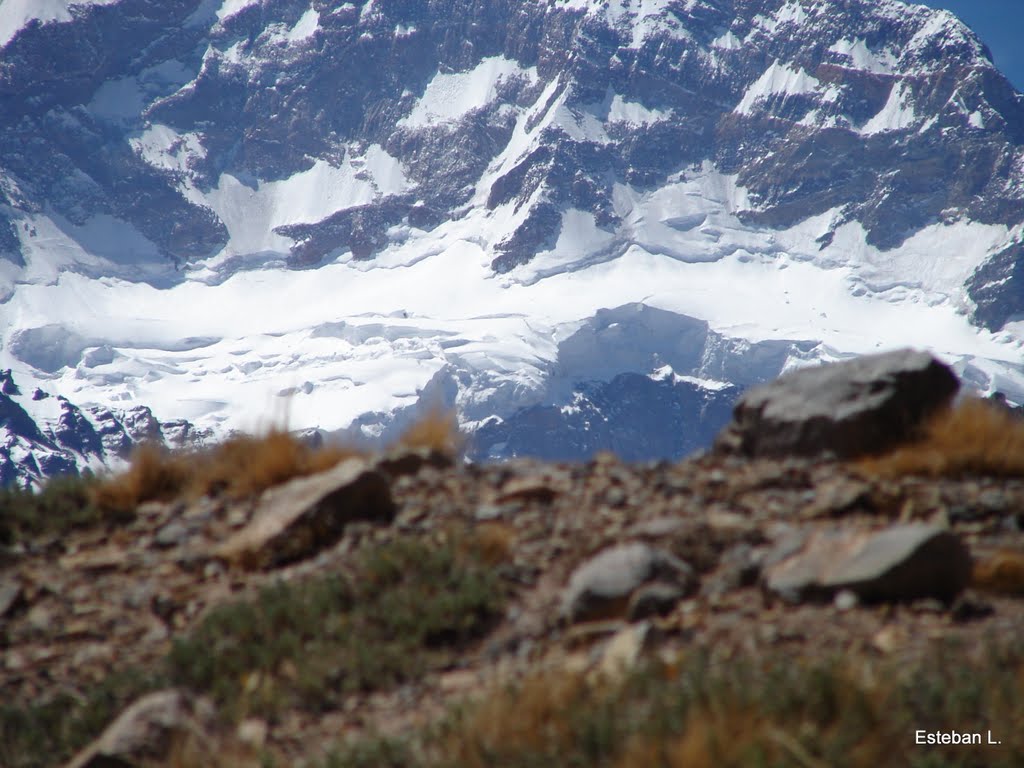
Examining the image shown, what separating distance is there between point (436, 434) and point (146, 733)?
4.83m

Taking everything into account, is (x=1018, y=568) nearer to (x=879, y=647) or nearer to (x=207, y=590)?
(x=879, y=647)

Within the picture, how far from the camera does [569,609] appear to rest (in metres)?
5.91

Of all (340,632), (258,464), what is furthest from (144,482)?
(340,632)

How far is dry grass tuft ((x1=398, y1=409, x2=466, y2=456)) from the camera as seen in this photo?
9.65 metres

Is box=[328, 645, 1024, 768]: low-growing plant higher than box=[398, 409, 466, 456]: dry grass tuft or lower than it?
lower

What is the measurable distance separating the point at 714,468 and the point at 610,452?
1044 millimetres

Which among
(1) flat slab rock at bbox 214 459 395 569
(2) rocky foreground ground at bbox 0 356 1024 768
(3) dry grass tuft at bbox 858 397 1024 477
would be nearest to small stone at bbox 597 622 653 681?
(2) rocky foreground ground at bbox 0 356 1024 768

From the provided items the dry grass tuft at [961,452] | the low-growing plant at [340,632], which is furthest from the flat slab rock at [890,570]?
the dry grass tuft at [961,452]

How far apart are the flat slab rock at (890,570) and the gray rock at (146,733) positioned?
3347 millimetres

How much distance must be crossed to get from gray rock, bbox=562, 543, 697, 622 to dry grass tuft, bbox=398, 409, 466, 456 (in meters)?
3.59

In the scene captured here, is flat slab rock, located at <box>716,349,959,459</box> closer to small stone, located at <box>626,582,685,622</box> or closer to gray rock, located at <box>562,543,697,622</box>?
gray rock, located at <box>562,543,697,622</box>

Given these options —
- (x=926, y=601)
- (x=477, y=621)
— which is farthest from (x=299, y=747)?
(x=926, y=601)

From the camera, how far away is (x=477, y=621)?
614cm

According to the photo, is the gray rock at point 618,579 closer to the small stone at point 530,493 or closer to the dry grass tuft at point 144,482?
the small stone at point 530,493
